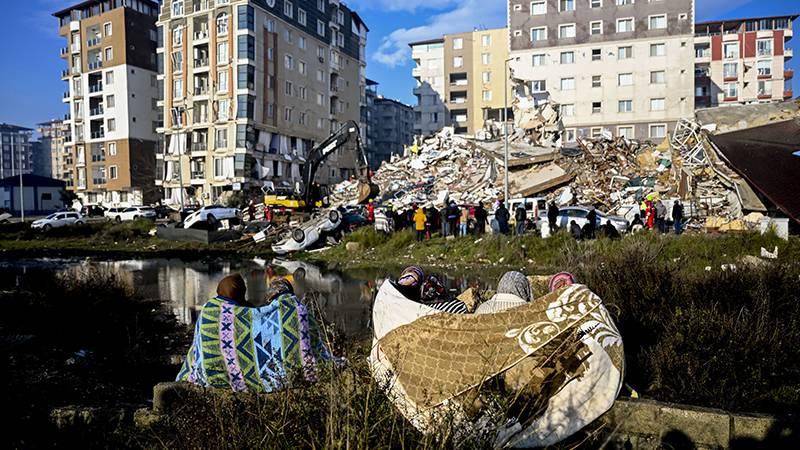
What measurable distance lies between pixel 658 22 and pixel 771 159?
4037 cm

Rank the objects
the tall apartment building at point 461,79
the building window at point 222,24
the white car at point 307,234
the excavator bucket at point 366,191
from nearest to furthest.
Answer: the white car at point 307,234
the excavator bucket at point 366,191
the building window at point 222,24
the tall apartment building at point 461,79

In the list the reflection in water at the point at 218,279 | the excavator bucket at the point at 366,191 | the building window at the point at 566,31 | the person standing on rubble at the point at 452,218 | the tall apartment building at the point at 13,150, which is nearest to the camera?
the reflection in water at the point at 218,279

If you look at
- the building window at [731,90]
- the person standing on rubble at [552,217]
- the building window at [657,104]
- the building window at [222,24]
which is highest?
the building window at [222,24]

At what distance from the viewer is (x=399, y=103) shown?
333ft

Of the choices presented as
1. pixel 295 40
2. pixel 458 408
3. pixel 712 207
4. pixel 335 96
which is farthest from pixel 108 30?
pixel 458 408

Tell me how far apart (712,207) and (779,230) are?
852 cm

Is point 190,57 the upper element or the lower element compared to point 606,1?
lower

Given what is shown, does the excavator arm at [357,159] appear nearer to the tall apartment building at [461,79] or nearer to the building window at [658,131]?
the building window at [658,131]

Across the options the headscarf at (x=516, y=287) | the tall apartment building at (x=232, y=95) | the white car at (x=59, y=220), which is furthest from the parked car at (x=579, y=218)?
the tall apartment building at (x=232, y=95)

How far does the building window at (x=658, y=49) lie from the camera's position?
50.4 m

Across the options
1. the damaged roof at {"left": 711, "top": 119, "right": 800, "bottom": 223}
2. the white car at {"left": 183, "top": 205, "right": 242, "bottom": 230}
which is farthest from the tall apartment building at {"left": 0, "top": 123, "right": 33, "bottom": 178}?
the damaged roof at {"left": 711, "top": 119, "right": 800, "bottom": 223}

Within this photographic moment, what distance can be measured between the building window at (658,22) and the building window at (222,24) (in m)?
38.5

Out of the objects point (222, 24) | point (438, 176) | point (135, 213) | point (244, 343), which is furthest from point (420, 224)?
point (222, 24)

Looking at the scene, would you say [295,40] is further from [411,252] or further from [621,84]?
[411,252]
